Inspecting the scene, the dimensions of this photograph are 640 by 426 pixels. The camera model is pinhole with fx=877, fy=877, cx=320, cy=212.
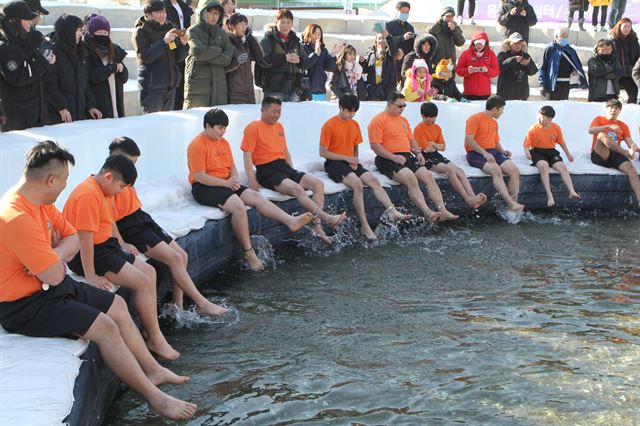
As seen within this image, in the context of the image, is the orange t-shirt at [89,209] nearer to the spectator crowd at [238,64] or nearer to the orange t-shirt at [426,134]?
the spectator crowd at [238,64]

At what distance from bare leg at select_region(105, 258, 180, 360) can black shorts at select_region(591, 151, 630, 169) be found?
677 centimetres

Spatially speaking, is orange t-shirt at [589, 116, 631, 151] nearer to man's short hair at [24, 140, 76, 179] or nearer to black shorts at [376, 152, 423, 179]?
black shorts at [376, 152, 423, 179]

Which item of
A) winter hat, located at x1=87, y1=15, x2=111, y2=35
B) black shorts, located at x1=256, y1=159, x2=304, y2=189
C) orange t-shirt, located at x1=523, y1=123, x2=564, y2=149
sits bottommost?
black shorts, located at x1=256, y1=159, x2=304, y2=189

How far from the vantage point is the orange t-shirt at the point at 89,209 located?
16.7ft

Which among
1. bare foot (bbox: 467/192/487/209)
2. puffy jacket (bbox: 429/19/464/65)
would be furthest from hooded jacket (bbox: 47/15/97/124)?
puffy jacket (bbox: 429/19/464/65)

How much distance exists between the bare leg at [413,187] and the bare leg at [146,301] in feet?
13.7

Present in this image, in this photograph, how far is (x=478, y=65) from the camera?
1173 centimetres

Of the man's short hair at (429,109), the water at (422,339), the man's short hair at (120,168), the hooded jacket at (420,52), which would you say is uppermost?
the hooded jacket at (420,52)

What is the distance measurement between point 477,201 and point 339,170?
5.06ft

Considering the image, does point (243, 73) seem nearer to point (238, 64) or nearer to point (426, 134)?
point (238, 64)

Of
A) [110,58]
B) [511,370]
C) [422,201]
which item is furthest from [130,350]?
[422,201]

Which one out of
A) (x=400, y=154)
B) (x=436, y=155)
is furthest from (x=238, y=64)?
(x=436, y=155)

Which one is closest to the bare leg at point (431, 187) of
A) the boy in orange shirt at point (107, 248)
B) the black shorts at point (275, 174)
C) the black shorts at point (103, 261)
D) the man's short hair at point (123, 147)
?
the black shorts at point (275, 174)

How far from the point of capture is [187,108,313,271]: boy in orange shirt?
24.0 ft
